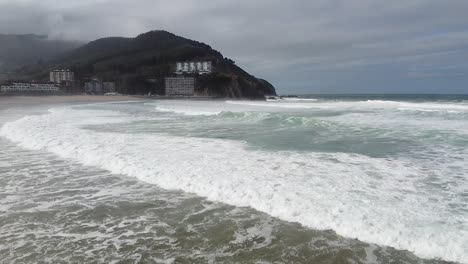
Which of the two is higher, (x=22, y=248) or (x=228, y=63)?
(x=228, y=63)

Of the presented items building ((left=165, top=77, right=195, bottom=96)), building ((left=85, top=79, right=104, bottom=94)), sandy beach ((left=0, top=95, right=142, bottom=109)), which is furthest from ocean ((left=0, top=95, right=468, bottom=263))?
building ((left=165, top=77, right=195, bottom=96))

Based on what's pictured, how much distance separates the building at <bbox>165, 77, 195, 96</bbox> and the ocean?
124177mm

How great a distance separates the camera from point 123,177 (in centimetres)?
847

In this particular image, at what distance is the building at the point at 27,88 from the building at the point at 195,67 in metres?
51.1

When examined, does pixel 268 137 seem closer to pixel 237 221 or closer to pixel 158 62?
pixel 237 221

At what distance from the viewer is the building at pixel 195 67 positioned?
147250 mm

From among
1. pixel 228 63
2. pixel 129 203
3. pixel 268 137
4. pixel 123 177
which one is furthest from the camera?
pixel 228 63

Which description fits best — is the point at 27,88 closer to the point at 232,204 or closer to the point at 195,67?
the point at 195,67

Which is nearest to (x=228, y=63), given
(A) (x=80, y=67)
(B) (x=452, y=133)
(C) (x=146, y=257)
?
(A) (x=80, y=67)

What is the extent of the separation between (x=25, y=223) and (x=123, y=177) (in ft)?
9.93

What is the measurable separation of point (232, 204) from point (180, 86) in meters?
132

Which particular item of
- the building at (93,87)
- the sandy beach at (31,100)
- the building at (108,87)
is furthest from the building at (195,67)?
the sandy beach at (31,100)

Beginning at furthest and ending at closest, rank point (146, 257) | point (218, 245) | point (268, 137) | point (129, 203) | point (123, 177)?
point (268, 137) → point (123, 177) → point (129, 203) → point (218, 245) → point (146, 257)

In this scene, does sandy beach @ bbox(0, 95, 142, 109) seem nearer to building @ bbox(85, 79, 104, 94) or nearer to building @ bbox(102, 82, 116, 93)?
building @ bbox(85, 79, 104, 94)
